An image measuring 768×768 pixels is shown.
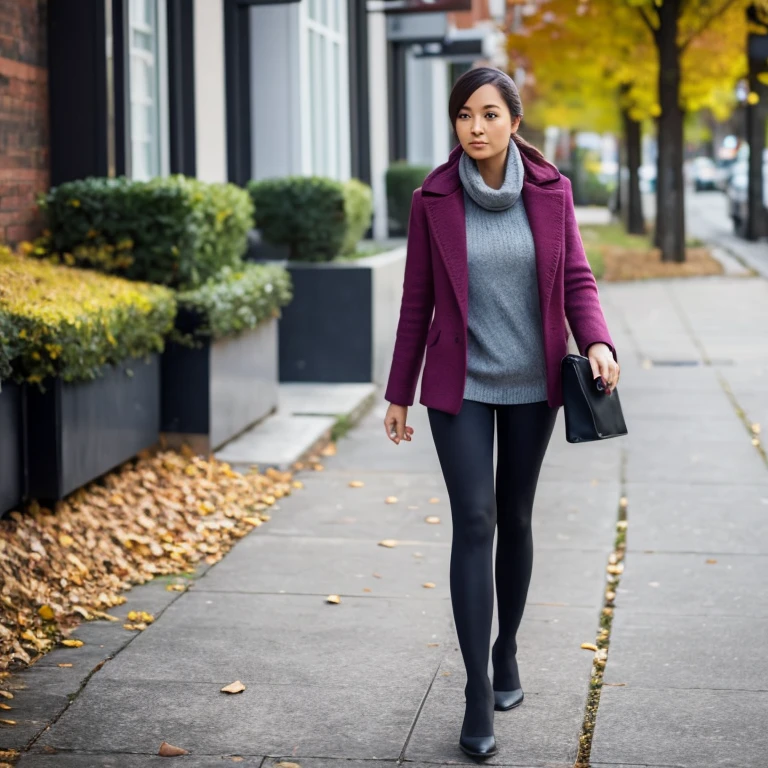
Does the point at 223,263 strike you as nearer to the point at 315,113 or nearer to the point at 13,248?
the point at 13,248

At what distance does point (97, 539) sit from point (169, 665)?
159cm

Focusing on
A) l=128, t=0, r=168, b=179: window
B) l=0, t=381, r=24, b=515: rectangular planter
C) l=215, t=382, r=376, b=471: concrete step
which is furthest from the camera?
l=128, t=0, r=168, b=179: window

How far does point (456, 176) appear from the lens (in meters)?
3.90

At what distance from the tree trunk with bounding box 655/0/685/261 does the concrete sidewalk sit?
13063 millimetres

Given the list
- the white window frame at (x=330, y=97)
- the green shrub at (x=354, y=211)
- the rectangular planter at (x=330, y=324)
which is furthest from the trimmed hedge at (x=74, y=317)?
the white window frame at (x=330, y=97)

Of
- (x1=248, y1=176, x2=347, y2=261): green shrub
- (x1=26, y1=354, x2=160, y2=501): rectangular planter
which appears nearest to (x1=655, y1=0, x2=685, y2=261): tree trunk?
(x1=248, y1=176, x2=347, y2=261): green shrub

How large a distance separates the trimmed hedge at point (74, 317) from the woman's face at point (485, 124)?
2530 mm

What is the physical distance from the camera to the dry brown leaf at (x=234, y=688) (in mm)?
4324

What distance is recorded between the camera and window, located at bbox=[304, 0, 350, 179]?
13.4 metres

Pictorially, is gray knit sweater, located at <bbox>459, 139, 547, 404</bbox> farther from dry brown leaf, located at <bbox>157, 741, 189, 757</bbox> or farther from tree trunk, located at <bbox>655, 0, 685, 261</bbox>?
tree trunk, located at <bbox>655, 0, 685, 261</bbox>

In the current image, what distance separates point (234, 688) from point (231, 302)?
12.6 feet

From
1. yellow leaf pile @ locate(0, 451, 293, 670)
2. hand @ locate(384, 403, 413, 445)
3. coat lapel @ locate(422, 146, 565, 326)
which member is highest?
coat lapel @ locate(422, 146, 565, 326)

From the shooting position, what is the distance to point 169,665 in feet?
15.1

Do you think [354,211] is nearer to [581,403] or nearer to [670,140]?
[581,403]
